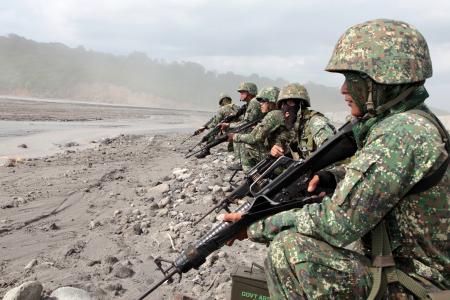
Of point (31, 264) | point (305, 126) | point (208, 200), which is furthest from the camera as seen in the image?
point (208, 200)

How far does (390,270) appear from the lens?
2.36 m

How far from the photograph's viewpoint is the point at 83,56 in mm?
101938

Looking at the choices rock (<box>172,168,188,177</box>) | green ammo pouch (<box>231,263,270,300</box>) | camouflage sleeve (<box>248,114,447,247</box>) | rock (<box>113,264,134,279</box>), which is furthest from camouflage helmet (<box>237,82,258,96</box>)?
camouflage sleeve (<box>248,114,447,247</box>)

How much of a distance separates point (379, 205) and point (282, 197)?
2.87 ft

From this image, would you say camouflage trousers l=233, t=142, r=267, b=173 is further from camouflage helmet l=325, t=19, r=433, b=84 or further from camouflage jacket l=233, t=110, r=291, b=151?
camouflage helmet l=325, t=19, r=433, b=84

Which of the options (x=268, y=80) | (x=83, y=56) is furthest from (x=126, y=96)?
(x=268, y=80)

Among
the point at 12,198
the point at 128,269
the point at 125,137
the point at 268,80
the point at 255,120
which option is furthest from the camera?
the point at 268,80

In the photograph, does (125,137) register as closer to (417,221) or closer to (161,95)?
(417,221)

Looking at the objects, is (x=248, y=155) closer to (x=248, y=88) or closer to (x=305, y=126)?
(x=248, y=88)

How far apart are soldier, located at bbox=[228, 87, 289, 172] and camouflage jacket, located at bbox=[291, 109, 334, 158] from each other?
3.75 feet

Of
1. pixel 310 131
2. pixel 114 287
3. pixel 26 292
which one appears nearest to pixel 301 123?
pixel 310 131

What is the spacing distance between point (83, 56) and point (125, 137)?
88216mm

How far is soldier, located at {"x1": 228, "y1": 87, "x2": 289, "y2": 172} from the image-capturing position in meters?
7.33

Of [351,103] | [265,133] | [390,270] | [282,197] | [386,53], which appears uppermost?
[386,53]
